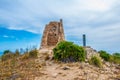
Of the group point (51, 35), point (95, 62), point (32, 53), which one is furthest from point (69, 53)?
point (51, 35)

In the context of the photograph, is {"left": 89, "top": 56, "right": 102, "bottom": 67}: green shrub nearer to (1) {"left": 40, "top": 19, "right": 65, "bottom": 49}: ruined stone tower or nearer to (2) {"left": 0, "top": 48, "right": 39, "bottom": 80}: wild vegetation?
(2) {"left": 0, "top": 48, "right": 39, "bottom": 80}: wild vegetation

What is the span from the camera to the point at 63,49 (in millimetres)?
17797

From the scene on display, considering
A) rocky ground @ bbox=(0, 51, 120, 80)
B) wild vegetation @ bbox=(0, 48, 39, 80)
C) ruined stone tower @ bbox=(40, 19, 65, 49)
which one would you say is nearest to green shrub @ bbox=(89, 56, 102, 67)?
rocky ground @ bbox=(0, 51, 120, 80)

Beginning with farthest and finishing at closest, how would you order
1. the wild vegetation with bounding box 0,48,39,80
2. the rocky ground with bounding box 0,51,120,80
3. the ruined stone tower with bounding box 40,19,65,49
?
the ruined stone tower with bounding box 40,19,65,49, the wild vegetation with bounding box 0,48,39,80, the rocky ground with bounding box 0,51,120,80

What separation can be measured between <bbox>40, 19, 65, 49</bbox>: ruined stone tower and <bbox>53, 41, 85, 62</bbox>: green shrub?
700 centimetres

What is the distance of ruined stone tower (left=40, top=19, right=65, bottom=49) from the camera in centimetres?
2497

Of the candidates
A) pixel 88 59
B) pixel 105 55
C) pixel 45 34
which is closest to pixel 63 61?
pixel 88 59

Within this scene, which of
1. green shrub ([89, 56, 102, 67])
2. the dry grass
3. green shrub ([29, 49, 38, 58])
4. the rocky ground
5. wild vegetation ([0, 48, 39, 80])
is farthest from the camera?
green shrub ([29, 49, 38, 58])

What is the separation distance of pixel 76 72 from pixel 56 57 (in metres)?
3.74

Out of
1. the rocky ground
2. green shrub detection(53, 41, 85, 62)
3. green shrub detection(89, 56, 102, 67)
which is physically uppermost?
green shrub detection(53, 41, 85, 62)

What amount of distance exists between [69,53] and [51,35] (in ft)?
25.7

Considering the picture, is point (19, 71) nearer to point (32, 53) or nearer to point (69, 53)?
point (69, 53)

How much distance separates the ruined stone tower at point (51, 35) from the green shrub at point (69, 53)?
700 centimetres

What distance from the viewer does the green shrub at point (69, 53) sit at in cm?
1744
